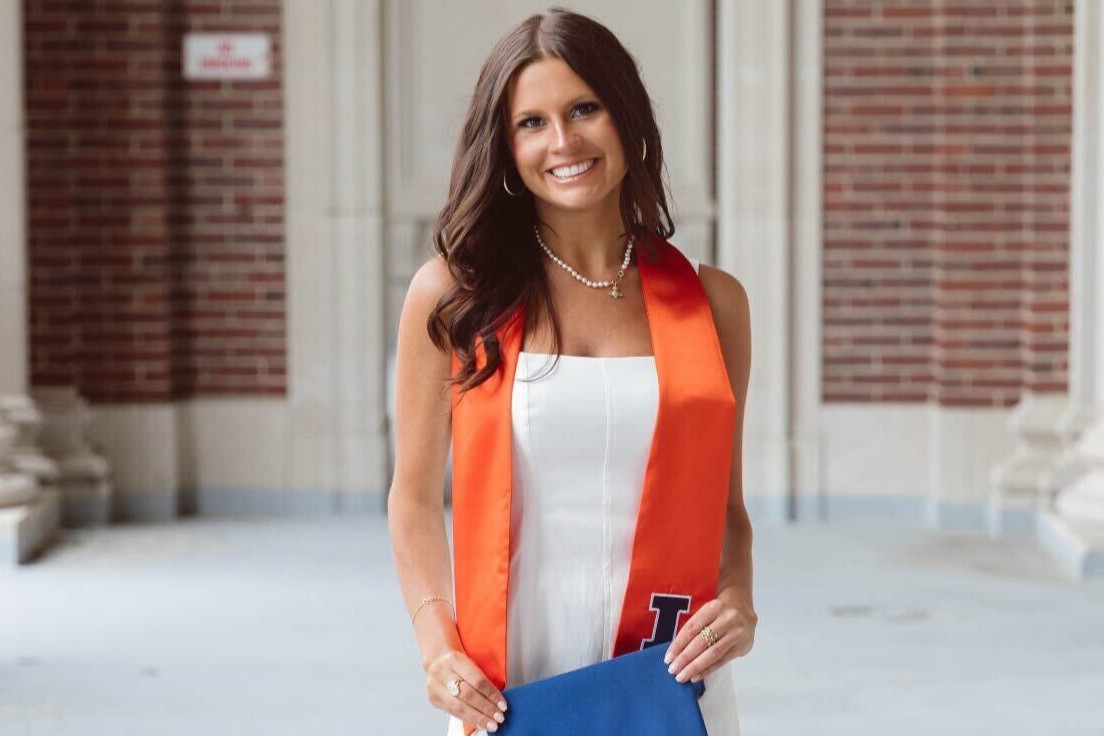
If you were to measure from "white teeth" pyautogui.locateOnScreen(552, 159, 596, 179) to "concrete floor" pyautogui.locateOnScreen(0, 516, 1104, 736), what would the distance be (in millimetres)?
2652

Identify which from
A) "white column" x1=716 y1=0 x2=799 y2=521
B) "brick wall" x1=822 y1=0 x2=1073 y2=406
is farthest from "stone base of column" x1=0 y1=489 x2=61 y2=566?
"brick wall" x1=822 y1=0 x2=1073 y2=406

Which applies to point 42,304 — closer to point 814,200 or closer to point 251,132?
point 251,132

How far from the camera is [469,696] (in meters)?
1.90

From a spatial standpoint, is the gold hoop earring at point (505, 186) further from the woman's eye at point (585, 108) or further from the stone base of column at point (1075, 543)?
the stone base of column at point (1075, 543)

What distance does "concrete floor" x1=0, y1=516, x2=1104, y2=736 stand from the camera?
4531 millimetres

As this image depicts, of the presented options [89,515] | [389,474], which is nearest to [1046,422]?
[389,474]

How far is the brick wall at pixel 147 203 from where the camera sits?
7684 millimetres

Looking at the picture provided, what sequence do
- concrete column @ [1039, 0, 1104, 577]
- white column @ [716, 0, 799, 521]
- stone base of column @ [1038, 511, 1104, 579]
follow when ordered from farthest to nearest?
white column @ [716, 0, 799, 521] → concrete column @ [1039, 0, 1104, 577] → stone base of column @ [1038, 511, 1104, 579]

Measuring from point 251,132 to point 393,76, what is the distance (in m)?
0.74

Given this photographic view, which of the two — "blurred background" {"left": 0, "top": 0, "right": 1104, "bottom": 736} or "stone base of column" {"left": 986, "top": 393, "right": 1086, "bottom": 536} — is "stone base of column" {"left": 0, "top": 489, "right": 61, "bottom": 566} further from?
"stone base of column" {"left": 986, "top": 393, "right": 1086, "bottom": 536}

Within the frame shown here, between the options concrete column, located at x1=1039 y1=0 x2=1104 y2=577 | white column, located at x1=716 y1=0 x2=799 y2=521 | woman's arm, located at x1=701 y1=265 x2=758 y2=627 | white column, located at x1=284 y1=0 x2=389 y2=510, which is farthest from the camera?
white column, located at x1=284 y1=0 x2=389 y2=510

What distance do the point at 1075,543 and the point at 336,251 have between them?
3.69 m

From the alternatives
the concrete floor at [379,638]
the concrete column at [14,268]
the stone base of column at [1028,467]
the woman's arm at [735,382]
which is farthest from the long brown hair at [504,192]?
the stone base of column at [1028,467]

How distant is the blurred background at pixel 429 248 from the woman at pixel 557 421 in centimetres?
506
